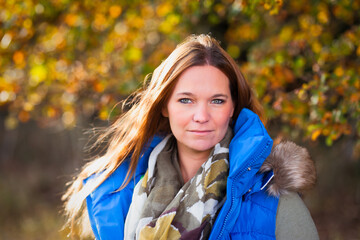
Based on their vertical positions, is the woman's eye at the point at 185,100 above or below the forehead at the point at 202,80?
below

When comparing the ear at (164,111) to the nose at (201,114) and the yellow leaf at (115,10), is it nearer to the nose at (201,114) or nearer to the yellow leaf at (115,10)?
the nose at (201,114)

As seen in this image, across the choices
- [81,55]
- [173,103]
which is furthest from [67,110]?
[173,103]

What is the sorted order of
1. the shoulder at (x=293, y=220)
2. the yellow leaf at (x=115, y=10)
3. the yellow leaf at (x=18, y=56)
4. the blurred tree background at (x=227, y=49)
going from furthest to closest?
the yellow leaf at (x=18, y=56)
the yellow leaf at (x=115, y=10)
the blurred tree background at (x=227, y=49)
the shoulder at (x=293, y=220)

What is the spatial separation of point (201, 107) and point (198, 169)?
40 cm

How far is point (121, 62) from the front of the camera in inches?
186

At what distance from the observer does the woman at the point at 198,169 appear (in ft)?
6.66

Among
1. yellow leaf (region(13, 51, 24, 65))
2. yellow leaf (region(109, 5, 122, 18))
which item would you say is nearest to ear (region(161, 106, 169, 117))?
yellow leaf (region(109, 5, 122, 18))

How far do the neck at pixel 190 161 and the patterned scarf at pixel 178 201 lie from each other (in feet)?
0.20

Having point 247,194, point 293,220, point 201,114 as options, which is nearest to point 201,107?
point 201,114

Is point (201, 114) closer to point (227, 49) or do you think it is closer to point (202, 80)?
point (202, 80)

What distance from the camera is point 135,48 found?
4.57 metres

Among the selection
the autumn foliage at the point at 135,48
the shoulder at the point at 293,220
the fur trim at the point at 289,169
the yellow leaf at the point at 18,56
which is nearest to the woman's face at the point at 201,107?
the fur trim at the point at 289,169

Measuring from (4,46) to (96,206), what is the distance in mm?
2510

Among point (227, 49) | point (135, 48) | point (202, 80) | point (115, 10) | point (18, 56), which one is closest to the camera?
point (202, 80)
